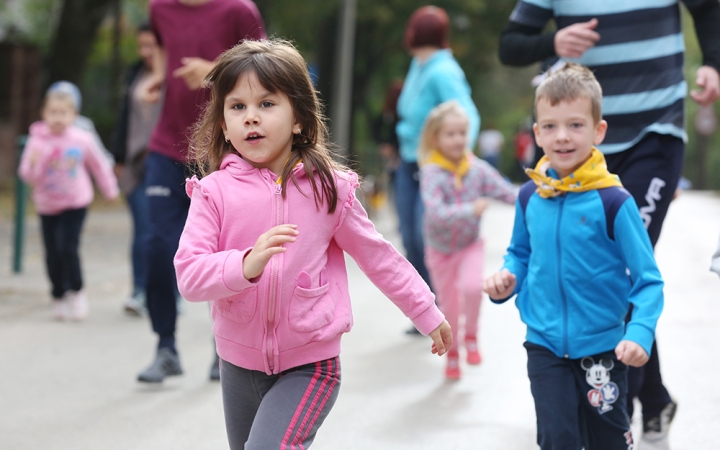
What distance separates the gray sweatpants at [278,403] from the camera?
291 centimetres

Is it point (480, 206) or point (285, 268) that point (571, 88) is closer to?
point (285, 268)

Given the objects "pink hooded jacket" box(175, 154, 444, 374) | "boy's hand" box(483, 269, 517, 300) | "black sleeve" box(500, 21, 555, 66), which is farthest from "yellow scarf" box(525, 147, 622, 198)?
"black sleeve" box(500, 21, 555, 66)

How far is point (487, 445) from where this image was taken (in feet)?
15.3

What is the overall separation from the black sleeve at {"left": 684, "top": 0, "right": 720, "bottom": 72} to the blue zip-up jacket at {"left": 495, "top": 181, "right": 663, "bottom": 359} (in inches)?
41.5

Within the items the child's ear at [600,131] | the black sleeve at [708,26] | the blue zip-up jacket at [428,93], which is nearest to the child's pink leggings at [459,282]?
the blue zip-up jacket at [428,93]

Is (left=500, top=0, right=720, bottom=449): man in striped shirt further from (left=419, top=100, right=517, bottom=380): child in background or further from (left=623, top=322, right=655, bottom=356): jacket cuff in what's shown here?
(left=419, top=100, right=517, bottom=380): child in background

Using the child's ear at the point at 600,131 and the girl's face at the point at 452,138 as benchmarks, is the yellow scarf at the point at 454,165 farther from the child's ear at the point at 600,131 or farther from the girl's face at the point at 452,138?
the child's ear at the point at 600,131

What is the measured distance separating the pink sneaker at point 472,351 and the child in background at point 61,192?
10.2ft

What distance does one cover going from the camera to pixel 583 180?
3.50 m

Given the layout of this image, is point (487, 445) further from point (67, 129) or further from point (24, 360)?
point (67, 129)

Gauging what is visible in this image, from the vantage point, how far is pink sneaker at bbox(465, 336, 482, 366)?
20.4 feet

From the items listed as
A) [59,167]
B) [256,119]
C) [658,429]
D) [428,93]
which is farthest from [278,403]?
[59,167]

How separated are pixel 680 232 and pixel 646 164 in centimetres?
1253

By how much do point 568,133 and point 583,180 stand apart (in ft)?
0.58
